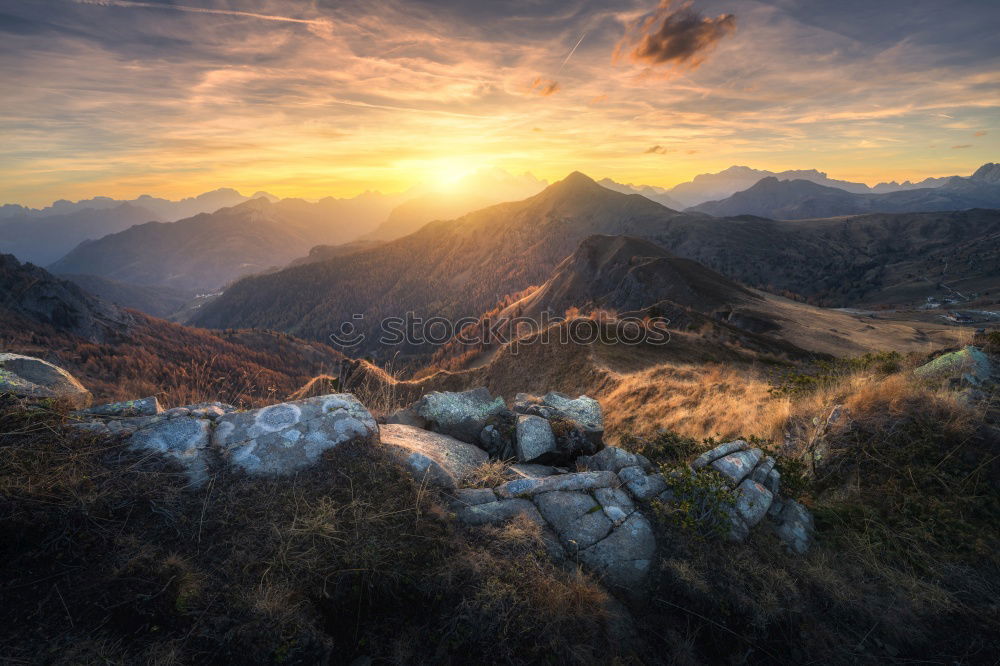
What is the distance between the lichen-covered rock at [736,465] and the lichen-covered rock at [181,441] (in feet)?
20.4

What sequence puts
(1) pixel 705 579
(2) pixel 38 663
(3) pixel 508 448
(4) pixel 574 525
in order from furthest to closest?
(3) pixel 508 448, (4) pixel 574 525, (1) pixel 705 579, (2) pixel 38 663

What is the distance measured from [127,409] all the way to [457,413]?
4.63m

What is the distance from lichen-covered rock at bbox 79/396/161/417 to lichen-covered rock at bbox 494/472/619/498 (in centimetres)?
468

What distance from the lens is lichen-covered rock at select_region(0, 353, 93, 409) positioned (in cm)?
484

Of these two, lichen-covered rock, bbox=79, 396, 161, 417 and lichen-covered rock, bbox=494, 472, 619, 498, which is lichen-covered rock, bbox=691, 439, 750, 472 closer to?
lichen-covered rock, bbox=494, 472, 619, 498

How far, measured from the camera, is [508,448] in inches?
267

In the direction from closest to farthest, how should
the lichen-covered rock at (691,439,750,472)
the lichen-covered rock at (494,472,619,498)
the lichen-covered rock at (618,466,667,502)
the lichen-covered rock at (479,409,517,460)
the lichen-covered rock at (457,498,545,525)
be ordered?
1. the lichen-covered rock at (457,498,545,525)
2. the lichen-covered rock at (494,472,619,498)
3. the lichen-covered rock at (618,466,667,502)
4. the lichen-covered rock at (691,439,750,472)
5. the lichen-covered rock at (479,409,517,460)

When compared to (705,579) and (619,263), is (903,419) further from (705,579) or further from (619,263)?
(619,263)

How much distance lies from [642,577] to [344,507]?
10.3 ft

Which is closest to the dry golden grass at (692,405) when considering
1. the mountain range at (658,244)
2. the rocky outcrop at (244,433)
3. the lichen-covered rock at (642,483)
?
the lichen-covered rock at (642,483)

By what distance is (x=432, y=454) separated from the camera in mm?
5844

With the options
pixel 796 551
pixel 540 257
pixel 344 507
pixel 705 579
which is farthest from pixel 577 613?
pixel 540 257

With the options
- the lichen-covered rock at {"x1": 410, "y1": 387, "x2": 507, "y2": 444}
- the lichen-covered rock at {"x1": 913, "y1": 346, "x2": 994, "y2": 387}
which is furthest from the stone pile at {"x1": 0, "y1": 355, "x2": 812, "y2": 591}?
the lichen-covered rock at {"x1": 913, "y1": 346, "x2": 994, "y2": 387}

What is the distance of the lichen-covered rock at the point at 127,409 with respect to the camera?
5.19 m
